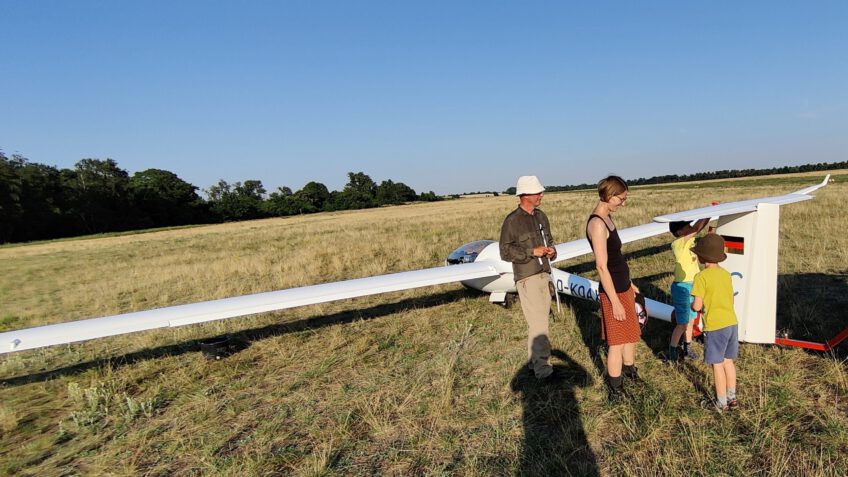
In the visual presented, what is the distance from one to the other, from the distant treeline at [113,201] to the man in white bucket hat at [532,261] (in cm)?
6338

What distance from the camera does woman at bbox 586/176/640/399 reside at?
3.14 metres

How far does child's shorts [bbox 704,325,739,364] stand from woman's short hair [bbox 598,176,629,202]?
133 centimetres

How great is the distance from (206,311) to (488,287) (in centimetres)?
430

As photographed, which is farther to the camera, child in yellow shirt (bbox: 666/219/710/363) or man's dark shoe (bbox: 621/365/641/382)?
child in yellow shirt (bbox: 666/219/710/363)

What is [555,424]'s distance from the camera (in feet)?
10.8

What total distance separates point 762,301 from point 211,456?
5.09 meters

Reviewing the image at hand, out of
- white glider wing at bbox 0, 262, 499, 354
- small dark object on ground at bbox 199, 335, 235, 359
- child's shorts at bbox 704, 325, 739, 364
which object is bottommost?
small dark object on ground at bbox 199, 335, 235, 359

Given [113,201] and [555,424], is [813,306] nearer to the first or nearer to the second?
[555,424]

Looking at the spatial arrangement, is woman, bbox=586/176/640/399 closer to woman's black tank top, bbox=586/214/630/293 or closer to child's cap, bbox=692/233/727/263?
woman's black tank top, bbox=586/214/630/293

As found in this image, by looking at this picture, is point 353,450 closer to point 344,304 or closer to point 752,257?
point 752,257

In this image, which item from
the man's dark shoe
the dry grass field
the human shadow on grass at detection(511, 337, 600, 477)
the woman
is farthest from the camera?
the man's dark shoe

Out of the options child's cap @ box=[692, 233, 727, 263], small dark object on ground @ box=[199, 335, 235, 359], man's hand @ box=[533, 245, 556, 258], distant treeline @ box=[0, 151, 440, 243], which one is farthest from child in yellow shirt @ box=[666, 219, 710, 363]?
distant treeline @ box=[0, 151, 440, 243]

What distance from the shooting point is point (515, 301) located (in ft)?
22.8

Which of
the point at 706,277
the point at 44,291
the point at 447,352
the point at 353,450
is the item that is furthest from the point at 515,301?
the point at 44,291
